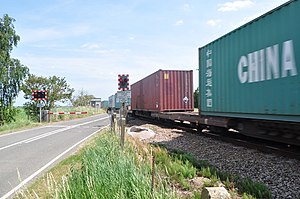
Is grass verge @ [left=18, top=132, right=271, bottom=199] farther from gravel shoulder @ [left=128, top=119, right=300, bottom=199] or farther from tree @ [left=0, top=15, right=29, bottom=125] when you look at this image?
tree @ [left=0, top=15, right=29, bottom=125]

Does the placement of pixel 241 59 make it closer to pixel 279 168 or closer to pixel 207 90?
pixel 207 90

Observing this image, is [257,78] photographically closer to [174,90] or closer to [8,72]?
[174,90]

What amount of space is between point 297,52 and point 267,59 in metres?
1.08

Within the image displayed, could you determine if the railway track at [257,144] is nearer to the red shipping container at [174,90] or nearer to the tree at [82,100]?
the red shipping container at [174,90]

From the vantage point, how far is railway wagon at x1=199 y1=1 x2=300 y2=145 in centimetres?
725

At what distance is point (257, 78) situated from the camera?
858 cm

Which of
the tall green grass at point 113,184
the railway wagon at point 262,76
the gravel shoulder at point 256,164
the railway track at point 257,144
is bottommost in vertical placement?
the gravel shoulder at point 256,164

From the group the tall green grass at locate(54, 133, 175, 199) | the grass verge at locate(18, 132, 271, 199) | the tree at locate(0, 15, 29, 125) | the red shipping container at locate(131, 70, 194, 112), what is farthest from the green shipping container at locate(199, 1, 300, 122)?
the tree at locate(0, 15, 29, 125)

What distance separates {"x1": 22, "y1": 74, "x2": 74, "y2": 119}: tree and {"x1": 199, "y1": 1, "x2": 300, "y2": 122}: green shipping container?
29049 millimetres

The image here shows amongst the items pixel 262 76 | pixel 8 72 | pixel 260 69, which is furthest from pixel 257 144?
pixel 8 72

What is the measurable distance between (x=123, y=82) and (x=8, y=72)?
2194 centimetres

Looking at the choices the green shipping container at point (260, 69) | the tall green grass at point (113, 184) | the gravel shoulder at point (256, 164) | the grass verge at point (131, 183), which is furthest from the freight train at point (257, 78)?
the tall green grass at point (113, 184)

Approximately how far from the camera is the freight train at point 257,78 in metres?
7.28

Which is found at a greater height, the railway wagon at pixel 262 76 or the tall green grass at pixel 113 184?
the railway wagon at pixel 262 76
